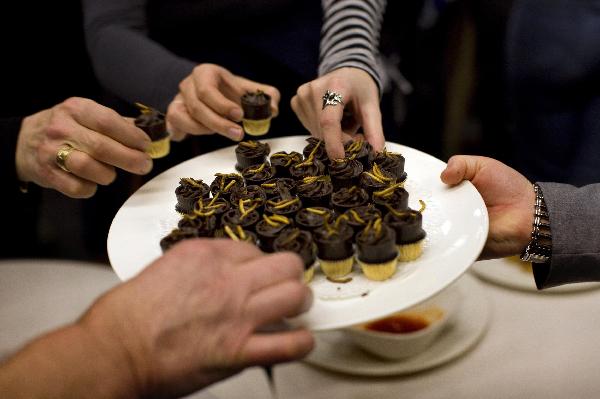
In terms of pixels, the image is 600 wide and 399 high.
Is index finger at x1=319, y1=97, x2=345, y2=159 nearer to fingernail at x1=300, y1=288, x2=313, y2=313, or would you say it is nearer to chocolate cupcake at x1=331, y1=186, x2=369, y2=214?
chocolate cupcake at x1=331, y1=186, x2=369, y2=214

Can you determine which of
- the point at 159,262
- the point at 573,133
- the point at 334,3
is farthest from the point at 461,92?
the point at 159,262

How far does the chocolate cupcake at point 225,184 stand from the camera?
1.81 m

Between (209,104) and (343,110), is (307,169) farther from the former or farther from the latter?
(209,104)

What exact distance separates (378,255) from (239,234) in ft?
1.13

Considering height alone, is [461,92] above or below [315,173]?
below

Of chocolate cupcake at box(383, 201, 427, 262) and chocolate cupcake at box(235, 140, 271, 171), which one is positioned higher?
chocolate cupcake at box(383, 201, 427, 262)

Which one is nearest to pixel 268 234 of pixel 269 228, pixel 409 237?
pixel 269 228

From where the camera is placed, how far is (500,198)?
182 centimetres

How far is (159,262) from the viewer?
3.76ft

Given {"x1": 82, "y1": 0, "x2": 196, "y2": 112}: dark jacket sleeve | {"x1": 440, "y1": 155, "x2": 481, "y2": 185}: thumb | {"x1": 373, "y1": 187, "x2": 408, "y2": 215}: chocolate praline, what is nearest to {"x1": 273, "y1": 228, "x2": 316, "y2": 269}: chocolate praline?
{"x1": 373, "y1": 187, "x2": 408, "y2": 215}: chocolate praline

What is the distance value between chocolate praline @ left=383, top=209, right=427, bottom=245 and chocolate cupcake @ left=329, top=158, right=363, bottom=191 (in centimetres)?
25

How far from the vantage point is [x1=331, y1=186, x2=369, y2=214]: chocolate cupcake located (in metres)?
1.70

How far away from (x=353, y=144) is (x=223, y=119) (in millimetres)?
421

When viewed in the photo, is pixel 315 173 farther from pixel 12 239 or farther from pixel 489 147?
pixel 489 147
